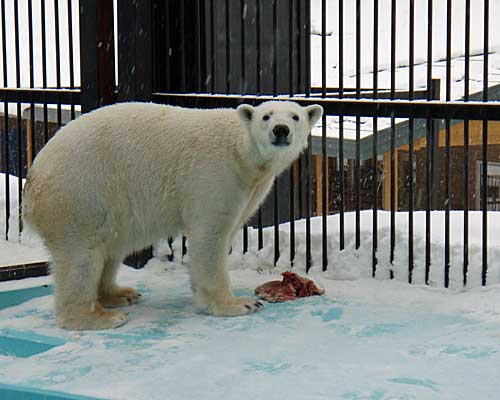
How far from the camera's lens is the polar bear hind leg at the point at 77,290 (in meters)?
4.29

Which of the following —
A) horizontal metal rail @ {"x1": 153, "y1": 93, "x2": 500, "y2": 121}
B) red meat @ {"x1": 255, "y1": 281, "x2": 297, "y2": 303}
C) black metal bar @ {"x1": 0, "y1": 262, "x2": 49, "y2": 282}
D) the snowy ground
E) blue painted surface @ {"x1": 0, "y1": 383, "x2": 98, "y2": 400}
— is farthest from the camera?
black metal bar @ {"x1": 0, "y1": 262, "x2": 49, "y2": 282}

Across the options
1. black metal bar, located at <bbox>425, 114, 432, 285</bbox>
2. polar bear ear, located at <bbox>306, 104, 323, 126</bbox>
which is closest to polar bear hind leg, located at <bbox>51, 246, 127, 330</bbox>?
polar bear ear, located at <bbox>306, 104, 323, 126</bbox>

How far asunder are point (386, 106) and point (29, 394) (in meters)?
2.56

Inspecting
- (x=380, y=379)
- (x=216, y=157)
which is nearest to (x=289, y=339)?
(x=380, y=379)

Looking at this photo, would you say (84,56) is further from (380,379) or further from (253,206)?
(380,379)

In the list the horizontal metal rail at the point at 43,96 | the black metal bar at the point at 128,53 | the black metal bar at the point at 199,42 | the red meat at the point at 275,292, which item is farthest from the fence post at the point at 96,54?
the red meat at the point at 275,292

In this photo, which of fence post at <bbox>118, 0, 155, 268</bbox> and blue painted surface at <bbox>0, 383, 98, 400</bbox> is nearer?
blue painted surface at <bbox>0, 383, 98, 400</bbox>

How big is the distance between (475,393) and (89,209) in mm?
1987

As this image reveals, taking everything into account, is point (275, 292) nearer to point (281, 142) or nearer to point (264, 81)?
point (281, 142)

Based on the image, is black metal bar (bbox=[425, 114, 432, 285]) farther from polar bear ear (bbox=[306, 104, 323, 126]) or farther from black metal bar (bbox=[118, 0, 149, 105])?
black metal bar (bbox=[118, 0, 149, 105])

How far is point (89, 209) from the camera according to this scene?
4.32 metres

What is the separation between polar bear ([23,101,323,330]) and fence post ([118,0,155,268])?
0.95m

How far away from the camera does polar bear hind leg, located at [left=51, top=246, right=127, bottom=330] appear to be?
14.1ft

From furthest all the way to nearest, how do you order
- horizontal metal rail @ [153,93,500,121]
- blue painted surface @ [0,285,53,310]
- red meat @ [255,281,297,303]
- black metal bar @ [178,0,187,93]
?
black metal bar @ [178,0,187,93] → blue painted surface @ [0,285,53,310] → red meat @ [255,281,297,303] → horizontal metal rail @ [153,93,500,121]
